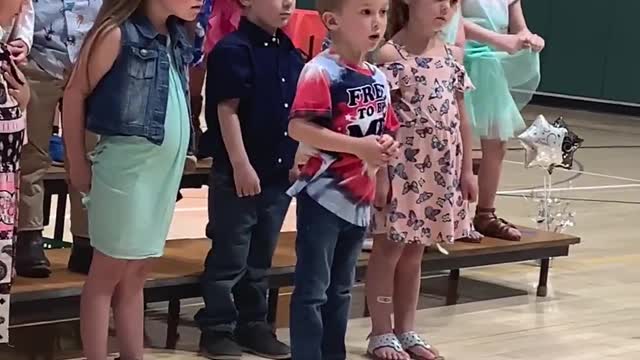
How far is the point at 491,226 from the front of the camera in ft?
17.5

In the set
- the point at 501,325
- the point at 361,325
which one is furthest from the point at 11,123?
the point at 501,325

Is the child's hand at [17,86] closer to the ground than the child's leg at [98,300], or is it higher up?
higher up

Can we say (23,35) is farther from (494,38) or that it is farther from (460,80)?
(494,38)

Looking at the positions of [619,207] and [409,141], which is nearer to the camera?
[409,141]

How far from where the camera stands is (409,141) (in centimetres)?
401

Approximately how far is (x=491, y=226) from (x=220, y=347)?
1710mm

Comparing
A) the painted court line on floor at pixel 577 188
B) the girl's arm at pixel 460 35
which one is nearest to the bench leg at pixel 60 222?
the girl's arm at pixel 460 35

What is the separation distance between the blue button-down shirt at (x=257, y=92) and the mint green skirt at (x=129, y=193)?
488mm

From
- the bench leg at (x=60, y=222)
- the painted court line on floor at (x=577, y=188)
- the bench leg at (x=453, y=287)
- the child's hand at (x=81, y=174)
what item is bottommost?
the painted court line on floor at (x=577, y=188)

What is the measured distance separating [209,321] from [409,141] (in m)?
0.86

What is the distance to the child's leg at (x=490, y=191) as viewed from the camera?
206 inches

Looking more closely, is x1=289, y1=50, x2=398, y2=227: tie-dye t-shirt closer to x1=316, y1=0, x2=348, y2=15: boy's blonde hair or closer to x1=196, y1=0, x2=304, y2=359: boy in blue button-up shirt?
x1=316, y1=0, x2=348, y2=15: boy's blonde hair

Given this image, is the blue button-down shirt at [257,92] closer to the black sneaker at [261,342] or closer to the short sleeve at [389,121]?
the short sleeve at [389,121]

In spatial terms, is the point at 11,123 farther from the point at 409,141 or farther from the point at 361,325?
the point at 361,325
